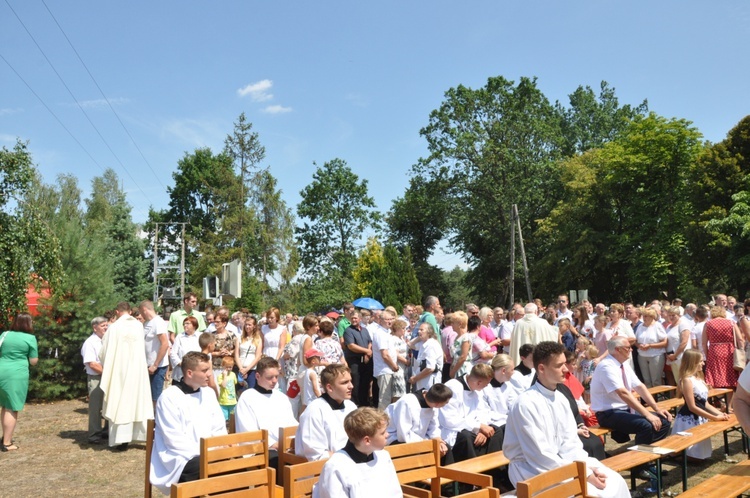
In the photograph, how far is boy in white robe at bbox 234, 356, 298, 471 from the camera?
607 cm

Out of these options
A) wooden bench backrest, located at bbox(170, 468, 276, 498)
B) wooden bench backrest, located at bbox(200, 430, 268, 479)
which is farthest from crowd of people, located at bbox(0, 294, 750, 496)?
wooden bench backrest, located at bbox(170, 468, 276, 498)

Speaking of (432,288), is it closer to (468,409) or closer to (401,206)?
(401,206)

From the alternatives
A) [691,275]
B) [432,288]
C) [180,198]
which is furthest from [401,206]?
[691,275]

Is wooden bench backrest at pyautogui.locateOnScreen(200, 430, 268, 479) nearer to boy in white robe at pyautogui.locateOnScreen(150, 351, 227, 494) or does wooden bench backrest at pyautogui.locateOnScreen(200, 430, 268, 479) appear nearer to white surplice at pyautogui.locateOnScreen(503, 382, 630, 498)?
boy in white robe at pyautogui.locateOnScreen(150, 351, 227, 494)

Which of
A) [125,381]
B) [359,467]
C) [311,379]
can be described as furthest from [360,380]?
[359,467]

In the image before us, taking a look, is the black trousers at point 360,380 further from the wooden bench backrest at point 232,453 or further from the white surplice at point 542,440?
the white surplice at point 542,440

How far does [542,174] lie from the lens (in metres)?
42.8

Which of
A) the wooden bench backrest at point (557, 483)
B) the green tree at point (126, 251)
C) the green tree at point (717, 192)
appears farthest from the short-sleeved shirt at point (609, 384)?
the green tree at point (126, 251)

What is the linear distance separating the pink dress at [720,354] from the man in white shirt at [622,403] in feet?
11.0

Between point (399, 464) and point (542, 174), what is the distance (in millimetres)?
39815

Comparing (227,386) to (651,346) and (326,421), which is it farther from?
(651,346)

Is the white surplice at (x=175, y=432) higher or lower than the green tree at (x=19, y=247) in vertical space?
lower

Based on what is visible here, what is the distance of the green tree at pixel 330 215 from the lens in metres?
50.8

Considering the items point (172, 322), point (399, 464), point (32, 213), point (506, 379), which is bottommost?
point (399, 464)
